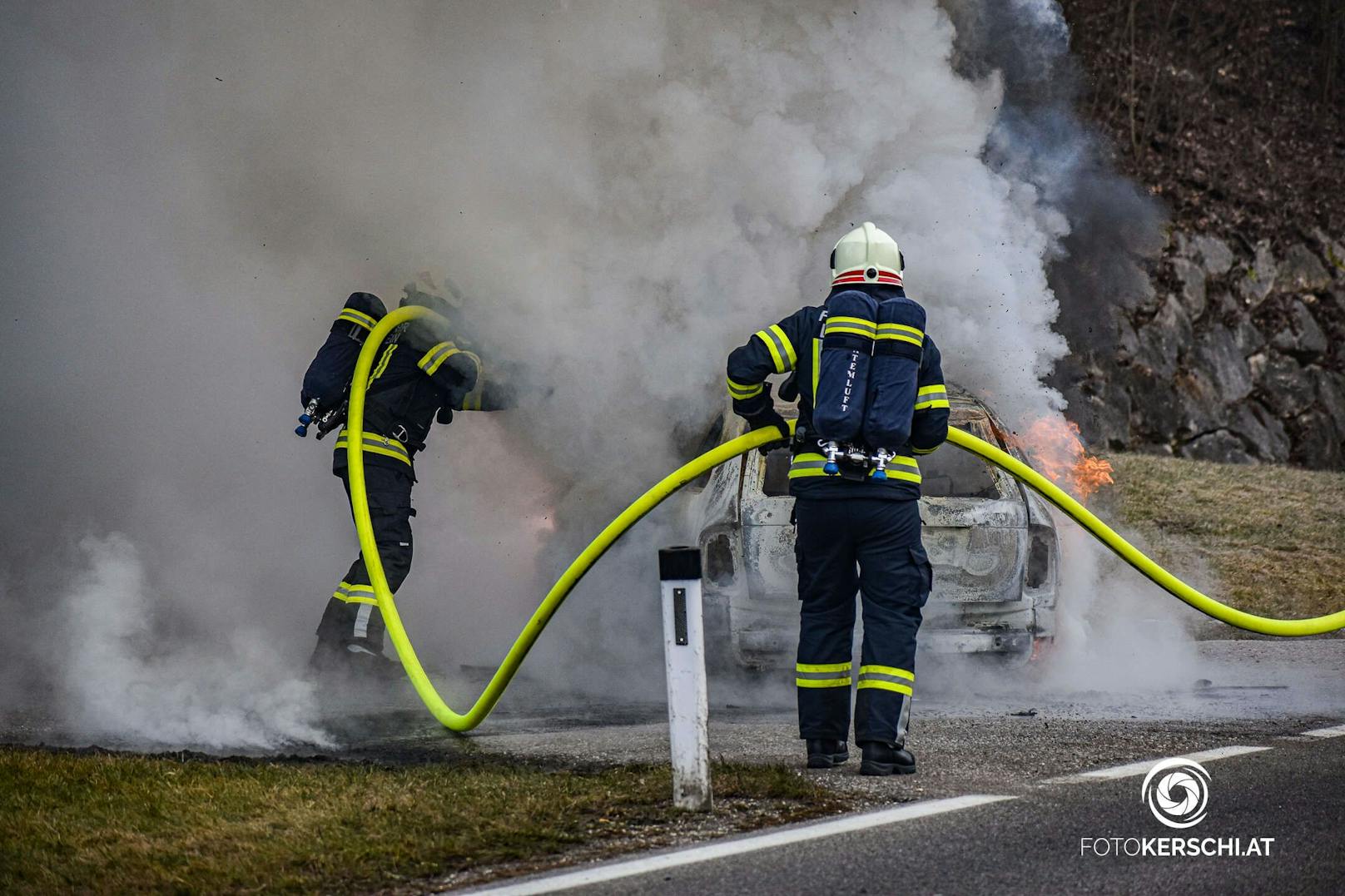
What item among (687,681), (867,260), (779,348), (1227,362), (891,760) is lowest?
(891,760)

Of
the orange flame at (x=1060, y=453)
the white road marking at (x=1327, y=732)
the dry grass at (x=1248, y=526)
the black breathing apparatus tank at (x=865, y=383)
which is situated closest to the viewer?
the black breathing apparatus tank at (x=865, y=383)

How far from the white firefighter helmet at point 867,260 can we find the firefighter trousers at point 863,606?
0.82 meters

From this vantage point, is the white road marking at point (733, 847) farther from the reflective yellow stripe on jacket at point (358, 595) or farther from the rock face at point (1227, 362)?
the rock face at point (1227, 362)

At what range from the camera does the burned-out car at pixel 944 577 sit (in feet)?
23.9

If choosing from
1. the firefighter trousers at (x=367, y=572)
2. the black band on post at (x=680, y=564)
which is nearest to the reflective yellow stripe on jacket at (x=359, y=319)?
the firefighter trousers at (x=367, y=572)

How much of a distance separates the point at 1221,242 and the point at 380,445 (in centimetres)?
1747

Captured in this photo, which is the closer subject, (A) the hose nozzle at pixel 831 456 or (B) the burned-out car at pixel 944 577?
(A) the hose nozzle at pixel 831 456

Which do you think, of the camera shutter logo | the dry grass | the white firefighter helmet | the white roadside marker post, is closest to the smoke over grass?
the white firefighter helmet

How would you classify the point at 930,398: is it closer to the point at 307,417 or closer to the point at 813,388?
the point at 813,388

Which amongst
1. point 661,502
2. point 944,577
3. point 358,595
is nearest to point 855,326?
point 661,502

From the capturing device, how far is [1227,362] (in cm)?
2155

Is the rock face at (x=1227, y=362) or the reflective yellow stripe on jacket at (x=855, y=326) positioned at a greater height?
the rock face at (x=1227, y=362)

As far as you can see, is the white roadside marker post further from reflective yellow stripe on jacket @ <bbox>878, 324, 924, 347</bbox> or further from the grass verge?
reflective yellow stripe on jacket @ <bbox>878, 324, 924, 347</bbox>

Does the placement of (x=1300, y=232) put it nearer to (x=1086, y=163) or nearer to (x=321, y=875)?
(x=1086, y=163)
